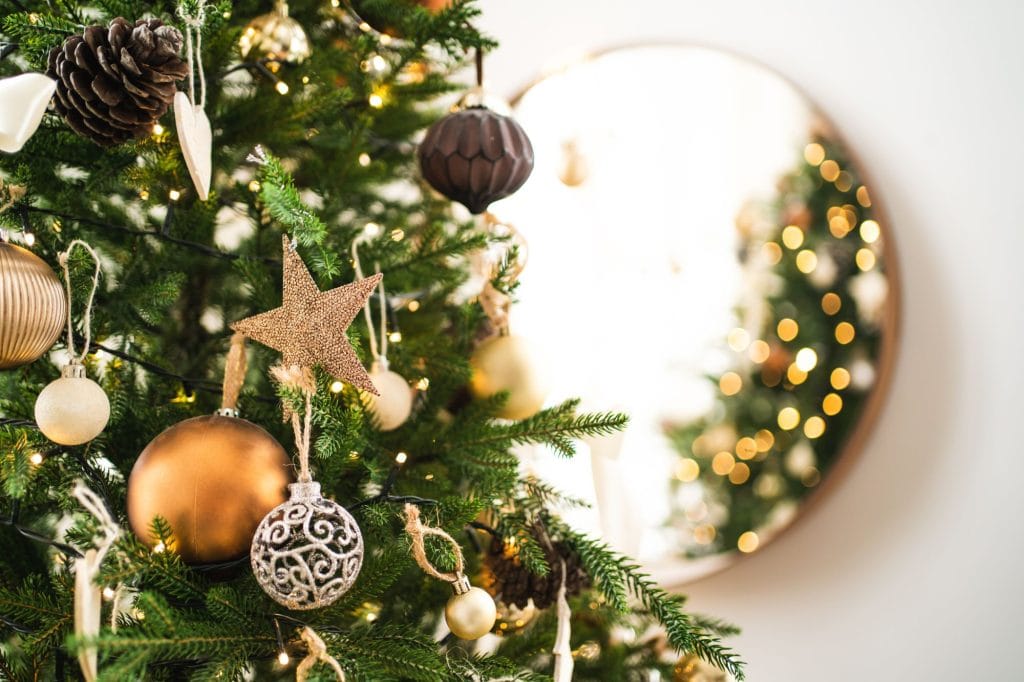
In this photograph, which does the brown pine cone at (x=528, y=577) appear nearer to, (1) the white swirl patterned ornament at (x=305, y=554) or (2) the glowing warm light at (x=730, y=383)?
(1) the white swirl patterned ornament at (x=305, y=554)

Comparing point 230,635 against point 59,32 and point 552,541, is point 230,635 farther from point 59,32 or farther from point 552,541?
point 59,32

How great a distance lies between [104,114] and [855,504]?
957 millimetres

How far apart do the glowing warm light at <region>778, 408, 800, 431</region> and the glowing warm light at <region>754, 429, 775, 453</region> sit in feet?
0.06

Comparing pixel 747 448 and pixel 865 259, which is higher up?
pixel 865 259

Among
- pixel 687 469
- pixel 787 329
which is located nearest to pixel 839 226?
pixel 787 329

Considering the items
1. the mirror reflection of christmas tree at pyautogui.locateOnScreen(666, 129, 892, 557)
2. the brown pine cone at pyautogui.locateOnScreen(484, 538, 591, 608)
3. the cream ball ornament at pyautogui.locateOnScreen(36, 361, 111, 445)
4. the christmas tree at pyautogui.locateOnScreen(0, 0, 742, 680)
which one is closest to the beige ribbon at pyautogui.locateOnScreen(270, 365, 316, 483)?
the christmas tree at pyautogui.locateOnScreen(0, 0, 742, 680)

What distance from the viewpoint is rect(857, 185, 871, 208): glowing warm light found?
937mm

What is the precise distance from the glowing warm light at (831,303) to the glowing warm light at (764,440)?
172 millimetres

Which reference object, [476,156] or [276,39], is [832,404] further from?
[276,39]

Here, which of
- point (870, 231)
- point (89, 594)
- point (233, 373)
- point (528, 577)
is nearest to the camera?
point (89, 594)

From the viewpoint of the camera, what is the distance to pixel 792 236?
0.97 metres

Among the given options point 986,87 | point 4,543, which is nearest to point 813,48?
point 986,87

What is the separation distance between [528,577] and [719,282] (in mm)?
560

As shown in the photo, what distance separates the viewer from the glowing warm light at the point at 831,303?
3.13 feet
